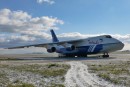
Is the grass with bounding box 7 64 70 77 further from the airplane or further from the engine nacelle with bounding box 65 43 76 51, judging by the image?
the engine nacelle with bounding box 65 43 76 51

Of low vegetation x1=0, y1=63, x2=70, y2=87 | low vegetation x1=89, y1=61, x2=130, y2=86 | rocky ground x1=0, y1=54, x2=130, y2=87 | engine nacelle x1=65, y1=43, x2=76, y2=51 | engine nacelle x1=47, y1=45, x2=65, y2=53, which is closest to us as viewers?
low vegetation x1=0, y1=63, x2=70, y2=87

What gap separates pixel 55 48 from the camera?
61031 mm

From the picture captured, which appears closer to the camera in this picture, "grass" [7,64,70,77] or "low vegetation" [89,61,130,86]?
"low vegetation" [89,61,130,86]

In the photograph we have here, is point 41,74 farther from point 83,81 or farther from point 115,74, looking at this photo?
point 115,74

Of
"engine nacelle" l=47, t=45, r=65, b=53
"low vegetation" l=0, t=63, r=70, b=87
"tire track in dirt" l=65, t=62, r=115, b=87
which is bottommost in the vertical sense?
"tire track in dirt" l=65, t=62, r=115, b=87

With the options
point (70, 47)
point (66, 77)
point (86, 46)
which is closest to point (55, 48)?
point (70, 47)

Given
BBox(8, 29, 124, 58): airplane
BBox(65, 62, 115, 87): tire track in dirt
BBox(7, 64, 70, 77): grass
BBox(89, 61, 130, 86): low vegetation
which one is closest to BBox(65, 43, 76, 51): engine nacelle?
BBox(8, 29, 124, 58): airplane

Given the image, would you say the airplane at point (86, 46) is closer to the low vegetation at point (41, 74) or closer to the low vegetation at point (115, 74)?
the low vegetation at point (41, 74)

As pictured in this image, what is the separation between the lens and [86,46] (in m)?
55.7

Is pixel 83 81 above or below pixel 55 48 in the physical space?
below

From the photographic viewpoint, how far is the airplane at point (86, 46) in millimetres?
51719

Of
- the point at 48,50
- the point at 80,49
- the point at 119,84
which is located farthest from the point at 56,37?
the point at 119,84

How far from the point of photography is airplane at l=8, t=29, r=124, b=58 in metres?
51.7

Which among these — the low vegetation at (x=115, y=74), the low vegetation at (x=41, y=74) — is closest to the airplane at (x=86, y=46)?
the low vegetation at (x=41, y=74)
